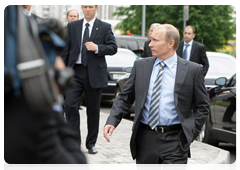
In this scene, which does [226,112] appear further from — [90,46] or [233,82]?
[90,46]

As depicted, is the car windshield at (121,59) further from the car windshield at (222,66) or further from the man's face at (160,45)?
the man's face at (160,45)

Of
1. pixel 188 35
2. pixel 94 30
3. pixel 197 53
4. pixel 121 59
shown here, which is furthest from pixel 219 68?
pixel 94 30

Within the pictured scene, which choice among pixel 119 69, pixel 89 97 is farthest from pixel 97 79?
pixel 119 69

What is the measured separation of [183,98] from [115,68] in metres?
→ 9.29

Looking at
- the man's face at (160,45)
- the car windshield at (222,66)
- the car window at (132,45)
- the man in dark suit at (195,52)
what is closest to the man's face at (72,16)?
the man in dark suit at (195,52)

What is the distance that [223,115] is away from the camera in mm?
6695

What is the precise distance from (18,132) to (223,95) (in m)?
5.92

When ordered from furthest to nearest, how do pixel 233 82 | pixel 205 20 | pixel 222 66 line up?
pixel 205 20, pixel 222 66, pixel 233 82

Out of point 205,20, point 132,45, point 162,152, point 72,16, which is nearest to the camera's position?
point 162,152

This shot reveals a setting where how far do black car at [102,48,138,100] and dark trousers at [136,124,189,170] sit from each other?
8.79 m

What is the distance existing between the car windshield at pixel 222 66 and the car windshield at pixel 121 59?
302cm

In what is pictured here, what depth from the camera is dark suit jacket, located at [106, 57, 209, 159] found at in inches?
136

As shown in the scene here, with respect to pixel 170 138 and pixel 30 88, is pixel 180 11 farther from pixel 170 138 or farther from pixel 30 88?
pixel 30 88
